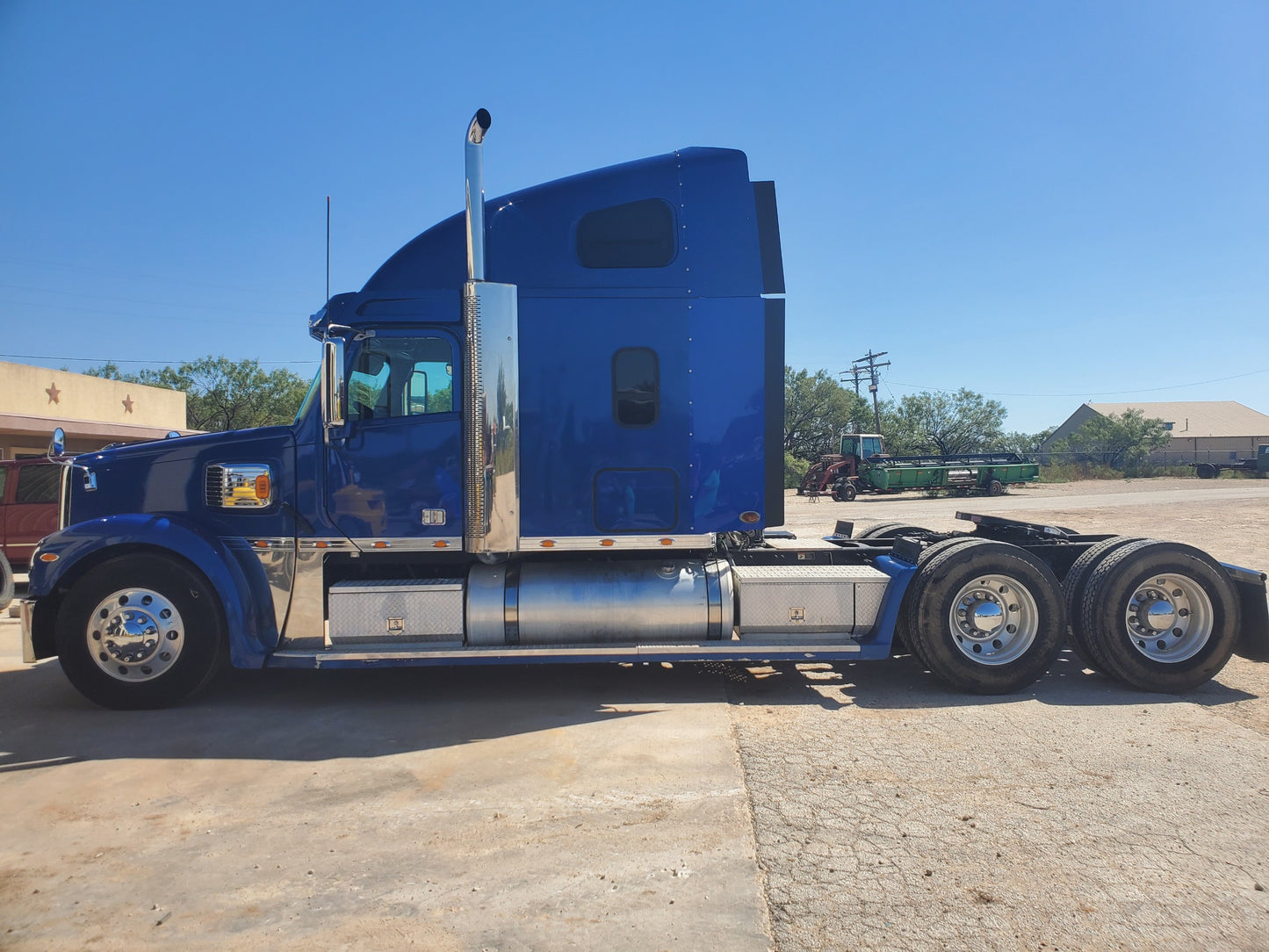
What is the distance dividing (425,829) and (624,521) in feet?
8.61

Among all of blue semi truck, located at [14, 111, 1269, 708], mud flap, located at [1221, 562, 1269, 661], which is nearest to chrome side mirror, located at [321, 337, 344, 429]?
blue semi truck, located at [14, 111, 1269, 708]

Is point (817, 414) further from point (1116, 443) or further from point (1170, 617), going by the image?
point (1170, 617)

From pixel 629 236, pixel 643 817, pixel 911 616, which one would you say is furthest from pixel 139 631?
pixel 911 616

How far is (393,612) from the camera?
5629mm

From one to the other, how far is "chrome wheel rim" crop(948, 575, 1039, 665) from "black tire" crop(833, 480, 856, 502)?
25.7 metres

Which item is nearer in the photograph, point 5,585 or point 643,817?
point 643,817

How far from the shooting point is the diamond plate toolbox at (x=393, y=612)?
5.62m

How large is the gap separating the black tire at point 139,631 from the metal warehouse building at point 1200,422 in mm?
82291

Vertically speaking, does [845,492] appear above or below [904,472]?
below

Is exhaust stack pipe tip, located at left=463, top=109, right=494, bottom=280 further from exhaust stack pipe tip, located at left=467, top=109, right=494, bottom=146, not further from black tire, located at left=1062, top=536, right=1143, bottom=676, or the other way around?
black tire, located at left=1062, top=536, right=1143, bottom=676

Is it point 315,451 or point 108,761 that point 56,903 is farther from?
point 315,451

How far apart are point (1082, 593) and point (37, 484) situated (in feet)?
47.0

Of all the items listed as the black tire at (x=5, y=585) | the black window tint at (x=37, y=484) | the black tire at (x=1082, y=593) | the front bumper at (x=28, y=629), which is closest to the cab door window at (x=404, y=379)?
the front bumper at (x=28, y=629)

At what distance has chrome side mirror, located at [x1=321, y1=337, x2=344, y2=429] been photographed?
539 centimetres
